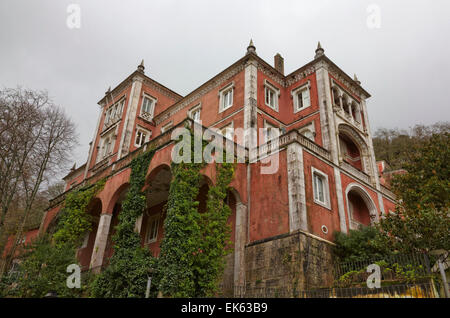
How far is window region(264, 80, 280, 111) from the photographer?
70.5 ft

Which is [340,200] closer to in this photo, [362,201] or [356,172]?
[356,172]

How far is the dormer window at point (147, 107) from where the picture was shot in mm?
27320

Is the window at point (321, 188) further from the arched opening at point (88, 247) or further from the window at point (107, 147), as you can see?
the window at point (107, 147)

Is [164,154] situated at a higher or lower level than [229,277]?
higher

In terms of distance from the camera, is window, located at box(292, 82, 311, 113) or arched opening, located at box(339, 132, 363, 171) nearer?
window, located at box(292, 82, 311, 113)

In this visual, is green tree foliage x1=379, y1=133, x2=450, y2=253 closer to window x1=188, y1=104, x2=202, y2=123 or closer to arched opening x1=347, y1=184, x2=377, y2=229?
arched opening x1=347, y1=184, x2=377, y2=229

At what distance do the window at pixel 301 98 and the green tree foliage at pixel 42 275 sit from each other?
1564 cm

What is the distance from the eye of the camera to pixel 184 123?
14781 mm

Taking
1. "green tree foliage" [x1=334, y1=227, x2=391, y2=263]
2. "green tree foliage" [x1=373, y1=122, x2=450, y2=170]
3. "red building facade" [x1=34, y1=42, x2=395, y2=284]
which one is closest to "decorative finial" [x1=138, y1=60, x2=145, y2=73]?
"red building facade" [x1=34, y1=42, x2=395, y2=284]

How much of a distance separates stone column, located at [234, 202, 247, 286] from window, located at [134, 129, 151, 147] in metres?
13.0
